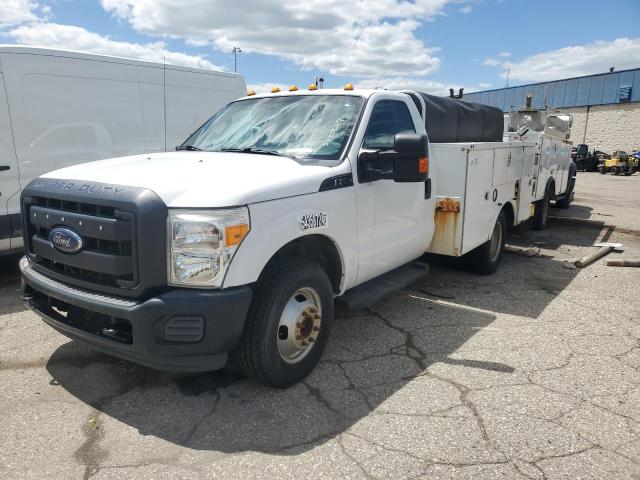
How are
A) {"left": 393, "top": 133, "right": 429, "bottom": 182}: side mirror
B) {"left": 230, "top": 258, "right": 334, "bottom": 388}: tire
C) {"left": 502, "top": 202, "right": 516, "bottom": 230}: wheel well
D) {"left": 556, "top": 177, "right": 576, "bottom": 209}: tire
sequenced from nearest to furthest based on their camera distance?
{"left": 230, "top": 258, "right": 334, "bottom": 388}: tire, {"left": 393, "top": 133, "right": 429, "bottom": 182}: side mirror, {"left": 502, "top": 202, "right": 516, "bottom": 230}: wheel well, {"left": 556, "top": 177, "right": 576, "bottom": 209}: tire

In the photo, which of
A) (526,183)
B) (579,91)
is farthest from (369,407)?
(579,91)

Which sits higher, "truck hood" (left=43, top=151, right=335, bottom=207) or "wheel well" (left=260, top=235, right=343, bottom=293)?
"truck hood" (left=43, top=151, right=335, bottom=207)

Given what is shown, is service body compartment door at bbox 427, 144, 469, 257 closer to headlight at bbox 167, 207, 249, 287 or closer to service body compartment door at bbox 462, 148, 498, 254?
service body compartment door at bbox 462, 148, 498, 254

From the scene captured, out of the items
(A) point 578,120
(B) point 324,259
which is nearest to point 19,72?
(B) point 324,259

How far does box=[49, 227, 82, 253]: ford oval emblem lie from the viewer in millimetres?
3139

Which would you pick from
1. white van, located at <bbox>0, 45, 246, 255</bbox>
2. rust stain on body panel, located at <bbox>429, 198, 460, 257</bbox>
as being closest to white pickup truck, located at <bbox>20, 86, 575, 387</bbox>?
rust stain on body panel, located at <bbox>429, 198, 460, 257</bbox>

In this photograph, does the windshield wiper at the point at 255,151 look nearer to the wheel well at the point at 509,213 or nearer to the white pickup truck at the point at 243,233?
the white pickup truck at the point at 243,233

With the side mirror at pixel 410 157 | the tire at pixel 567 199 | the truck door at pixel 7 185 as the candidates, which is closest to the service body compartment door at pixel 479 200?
the side mirror at pixel 410 157

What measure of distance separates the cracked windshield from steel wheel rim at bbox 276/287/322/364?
103cm

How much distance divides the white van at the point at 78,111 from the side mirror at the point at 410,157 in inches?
167

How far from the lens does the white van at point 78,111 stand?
5625 mm

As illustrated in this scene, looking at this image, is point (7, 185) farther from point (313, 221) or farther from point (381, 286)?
point (381, 286)

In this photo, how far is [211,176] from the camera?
3227 mm

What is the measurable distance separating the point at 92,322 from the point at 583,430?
3120 millimetres
